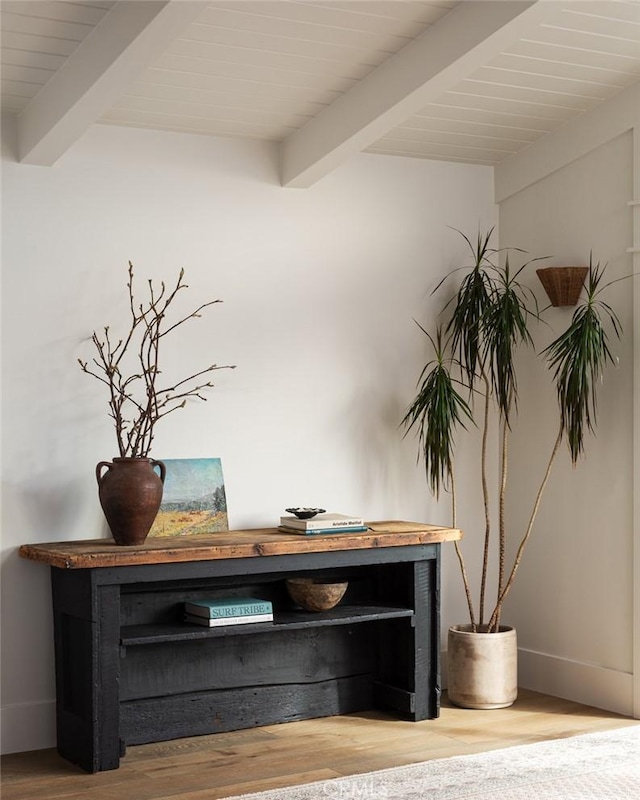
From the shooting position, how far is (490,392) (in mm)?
5332

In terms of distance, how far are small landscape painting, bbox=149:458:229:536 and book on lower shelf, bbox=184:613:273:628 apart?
0.37 metres

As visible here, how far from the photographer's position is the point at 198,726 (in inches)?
171

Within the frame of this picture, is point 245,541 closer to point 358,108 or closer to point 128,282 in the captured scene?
point 128,282

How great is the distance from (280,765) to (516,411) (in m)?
2.23

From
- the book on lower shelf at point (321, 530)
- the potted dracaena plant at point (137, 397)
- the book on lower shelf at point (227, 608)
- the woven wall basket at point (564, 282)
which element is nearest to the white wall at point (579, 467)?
the woven wall basket at point (564, 282)

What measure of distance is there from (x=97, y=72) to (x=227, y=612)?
2.07 m

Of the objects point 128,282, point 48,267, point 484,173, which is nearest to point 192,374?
point 128,282

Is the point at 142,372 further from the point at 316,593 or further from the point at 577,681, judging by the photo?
the point at 577,681

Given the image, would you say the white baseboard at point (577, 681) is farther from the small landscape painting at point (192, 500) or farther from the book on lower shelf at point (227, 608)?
the small landscape painting at point (192, 500)

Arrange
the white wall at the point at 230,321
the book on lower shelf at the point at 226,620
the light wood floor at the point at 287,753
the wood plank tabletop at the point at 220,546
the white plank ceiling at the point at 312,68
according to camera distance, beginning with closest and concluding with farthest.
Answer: the white plank ceiling at the point at 312,68 → the light wood floor at the point at 287,753 → the wood plank tabletop at the point at 220,546 → the book on lower shelf at the point at 226,620 → the white wall at the point at 230,321

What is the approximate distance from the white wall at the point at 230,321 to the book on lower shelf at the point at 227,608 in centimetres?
49

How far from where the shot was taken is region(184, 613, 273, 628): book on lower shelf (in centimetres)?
414

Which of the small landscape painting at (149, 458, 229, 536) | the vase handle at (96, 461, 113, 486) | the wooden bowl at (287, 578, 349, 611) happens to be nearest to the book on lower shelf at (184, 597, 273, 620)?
the wooden bowl at (287, 578, 349, 611)

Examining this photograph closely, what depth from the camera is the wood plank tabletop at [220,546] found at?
3828 millimetres
